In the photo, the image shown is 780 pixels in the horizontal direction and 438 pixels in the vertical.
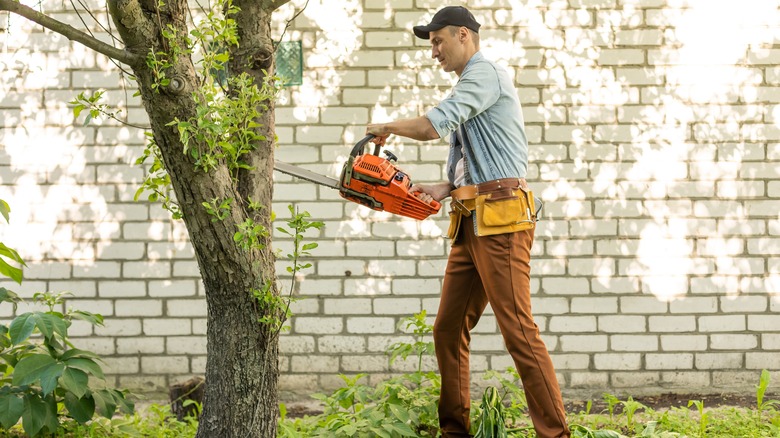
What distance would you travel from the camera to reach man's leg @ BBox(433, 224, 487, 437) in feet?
12.8

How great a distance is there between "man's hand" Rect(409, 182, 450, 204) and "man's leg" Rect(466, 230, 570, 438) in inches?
11.2

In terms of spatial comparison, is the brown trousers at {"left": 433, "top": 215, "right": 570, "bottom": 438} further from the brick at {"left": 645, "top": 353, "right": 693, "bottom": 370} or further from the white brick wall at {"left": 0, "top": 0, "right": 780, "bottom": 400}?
the brick at {"left": 645, "top": 353, "right": 693, "bottom": 370}

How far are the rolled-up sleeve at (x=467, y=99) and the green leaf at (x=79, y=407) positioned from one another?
6.09ft

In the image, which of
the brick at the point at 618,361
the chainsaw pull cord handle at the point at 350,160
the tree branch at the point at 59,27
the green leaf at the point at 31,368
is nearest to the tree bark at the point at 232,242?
the tree branch at the point at 59,27

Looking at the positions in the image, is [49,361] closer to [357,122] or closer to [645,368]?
[357,122]

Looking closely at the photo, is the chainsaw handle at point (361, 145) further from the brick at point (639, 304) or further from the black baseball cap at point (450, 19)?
the brick at point (639, 304)

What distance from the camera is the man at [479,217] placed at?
3594 millimetres

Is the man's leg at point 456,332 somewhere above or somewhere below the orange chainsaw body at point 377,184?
below

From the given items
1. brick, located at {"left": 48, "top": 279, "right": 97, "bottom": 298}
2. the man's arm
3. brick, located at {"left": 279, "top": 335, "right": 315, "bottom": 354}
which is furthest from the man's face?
brick, located at {"left": 48, "top": 279, "right": 97, "bottom": 298}

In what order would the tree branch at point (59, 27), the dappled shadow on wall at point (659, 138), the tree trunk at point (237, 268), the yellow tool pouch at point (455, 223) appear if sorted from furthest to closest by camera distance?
the dappled shadow on wall at point (659, 138), the yellow tool pouch at point (455, 223), the tree trunk at point (237, 268), the tree branch at point (59, 27)

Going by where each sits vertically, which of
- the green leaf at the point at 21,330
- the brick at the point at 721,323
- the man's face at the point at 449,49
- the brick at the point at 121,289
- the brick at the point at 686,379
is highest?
the man's face at the point at 449,49

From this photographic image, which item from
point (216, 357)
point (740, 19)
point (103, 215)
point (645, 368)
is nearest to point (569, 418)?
point (645, 368)

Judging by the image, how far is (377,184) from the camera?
A: 3.71 meters

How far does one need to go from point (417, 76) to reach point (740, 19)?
1.94m
